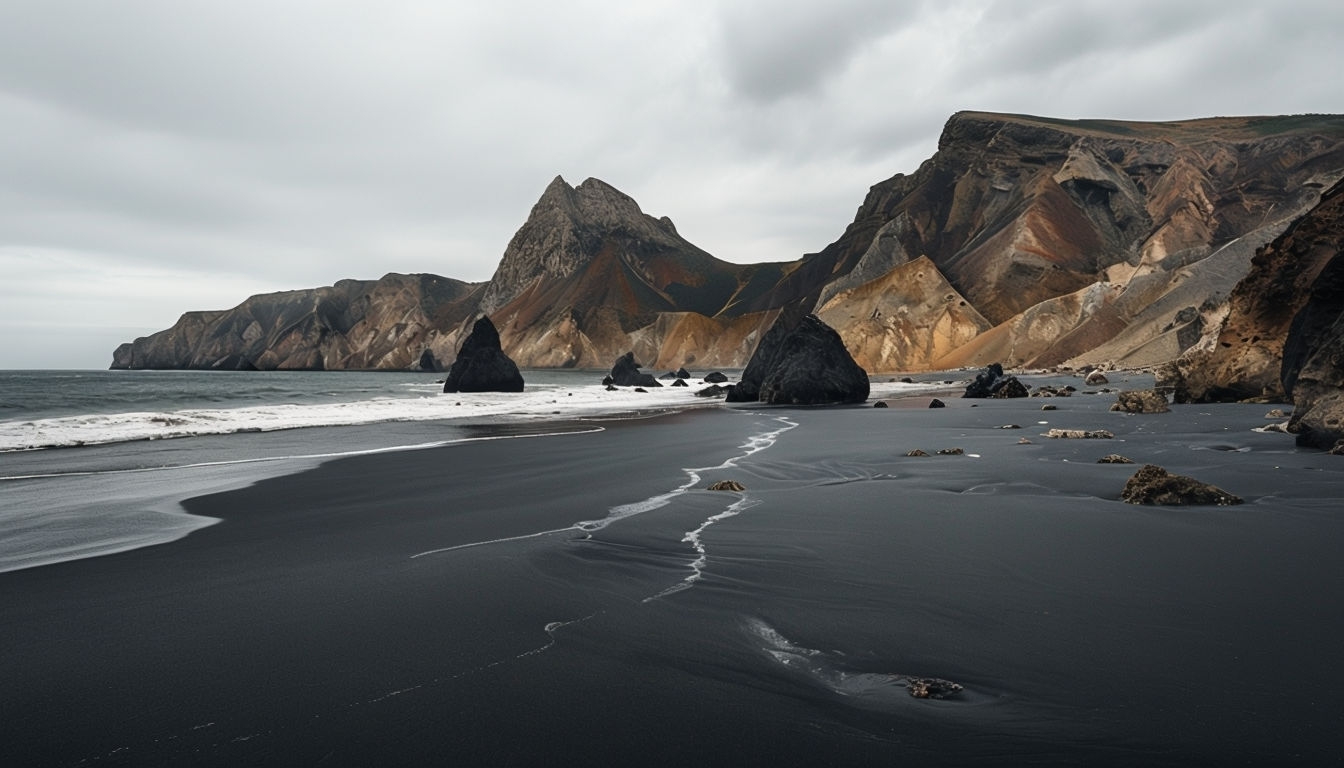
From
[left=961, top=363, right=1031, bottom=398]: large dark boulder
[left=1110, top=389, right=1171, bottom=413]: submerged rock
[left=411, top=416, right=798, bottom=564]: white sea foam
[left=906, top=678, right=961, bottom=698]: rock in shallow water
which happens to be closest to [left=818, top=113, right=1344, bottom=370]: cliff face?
[left=961, top=363, right=1031, bottom=398]: large dark boulder

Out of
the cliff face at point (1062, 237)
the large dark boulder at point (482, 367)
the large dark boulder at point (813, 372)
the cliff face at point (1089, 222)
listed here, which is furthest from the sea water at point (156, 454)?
the cliff face at point (1089, 222)

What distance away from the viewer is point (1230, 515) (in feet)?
21.3

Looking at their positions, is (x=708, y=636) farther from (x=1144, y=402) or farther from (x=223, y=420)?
(x=223, y=420)

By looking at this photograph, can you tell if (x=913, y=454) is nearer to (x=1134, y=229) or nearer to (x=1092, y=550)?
(x=1092, y=550)

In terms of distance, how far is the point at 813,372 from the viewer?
3356cm

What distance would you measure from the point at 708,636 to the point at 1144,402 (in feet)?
64.8

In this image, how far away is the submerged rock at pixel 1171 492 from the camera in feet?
23.3

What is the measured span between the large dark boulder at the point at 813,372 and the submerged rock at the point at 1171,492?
84.2 feet

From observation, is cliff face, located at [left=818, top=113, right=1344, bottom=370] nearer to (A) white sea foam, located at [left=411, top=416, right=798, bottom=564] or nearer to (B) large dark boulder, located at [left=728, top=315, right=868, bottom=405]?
(B) large dark boulder, located at [left=728, top=315, right=868, bottom=405]

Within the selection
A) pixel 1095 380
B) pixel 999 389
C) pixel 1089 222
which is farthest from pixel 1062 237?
pixel 999 389

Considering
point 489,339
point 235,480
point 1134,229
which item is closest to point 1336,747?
point 235,480

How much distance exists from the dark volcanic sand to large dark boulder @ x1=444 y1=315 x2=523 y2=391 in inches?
1788

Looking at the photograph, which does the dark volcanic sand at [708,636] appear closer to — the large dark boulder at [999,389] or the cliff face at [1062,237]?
the large dark boulder at [999,389]

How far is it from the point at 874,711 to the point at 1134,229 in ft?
415
